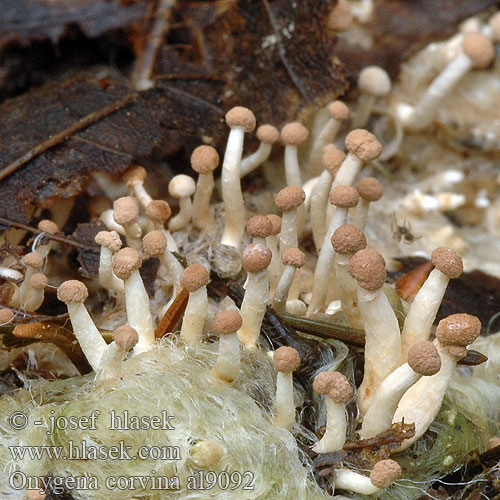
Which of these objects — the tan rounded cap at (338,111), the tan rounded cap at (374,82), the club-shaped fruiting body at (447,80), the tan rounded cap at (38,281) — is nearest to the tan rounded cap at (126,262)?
the tan rounded cap at (38,281)

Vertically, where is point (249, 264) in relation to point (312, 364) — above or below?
above

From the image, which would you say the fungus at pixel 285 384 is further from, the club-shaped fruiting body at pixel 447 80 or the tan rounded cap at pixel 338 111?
the club-shaped fruiting body at pixel 447 80

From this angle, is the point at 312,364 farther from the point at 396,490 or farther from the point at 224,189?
the point at 224,189

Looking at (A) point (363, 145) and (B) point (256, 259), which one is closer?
(B) point (256, 259)

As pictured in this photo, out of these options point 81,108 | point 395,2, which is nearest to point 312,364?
point 81,108

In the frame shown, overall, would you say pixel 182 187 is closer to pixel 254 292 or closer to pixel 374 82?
pixel 254 292

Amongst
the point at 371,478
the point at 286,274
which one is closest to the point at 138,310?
the point at 286,274
